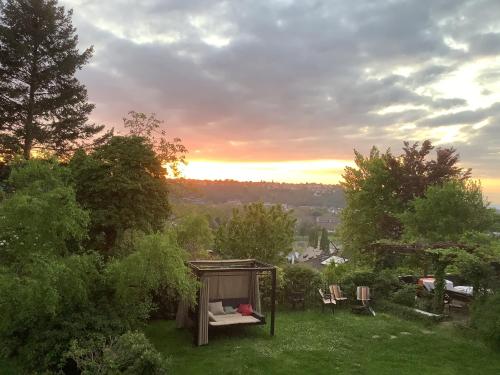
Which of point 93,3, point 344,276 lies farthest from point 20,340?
point 344,276

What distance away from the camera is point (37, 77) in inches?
776

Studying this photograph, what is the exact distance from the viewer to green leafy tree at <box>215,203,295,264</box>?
714 inches

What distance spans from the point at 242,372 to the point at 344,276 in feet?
29.6

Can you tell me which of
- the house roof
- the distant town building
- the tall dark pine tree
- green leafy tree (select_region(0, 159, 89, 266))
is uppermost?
the tall dark pine tree

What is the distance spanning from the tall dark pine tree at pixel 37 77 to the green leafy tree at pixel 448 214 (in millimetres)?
20506

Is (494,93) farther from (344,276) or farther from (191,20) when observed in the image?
(191,20)

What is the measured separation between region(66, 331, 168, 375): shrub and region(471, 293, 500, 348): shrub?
9.18 metres

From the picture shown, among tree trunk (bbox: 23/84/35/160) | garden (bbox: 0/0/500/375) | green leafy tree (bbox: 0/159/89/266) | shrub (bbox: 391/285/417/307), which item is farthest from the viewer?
tree trunk (bbox: 23/84/35/160)

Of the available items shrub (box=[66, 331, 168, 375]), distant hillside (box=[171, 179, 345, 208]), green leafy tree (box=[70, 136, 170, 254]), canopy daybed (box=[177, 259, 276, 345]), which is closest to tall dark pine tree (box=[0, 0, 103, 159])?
distant hillside (box=[171, 179, 345, 208])

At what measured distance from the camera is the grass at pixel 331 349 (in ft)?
32.3

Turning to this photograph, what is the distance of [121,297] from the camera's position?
928cm

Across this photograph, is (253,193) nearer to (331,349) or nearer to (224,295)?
(224,295)

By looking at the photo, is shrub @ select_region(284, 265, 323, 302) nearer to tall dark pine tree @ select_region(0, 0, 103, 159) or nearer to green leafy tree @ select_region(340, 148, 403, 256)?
green leafy tree @ select_region(340, 148, 403, 256)

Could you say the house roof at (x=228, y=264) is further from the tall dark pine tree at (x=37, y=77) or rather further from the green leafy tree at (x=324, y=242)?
the green leafy tree at (x=324, y=242)
